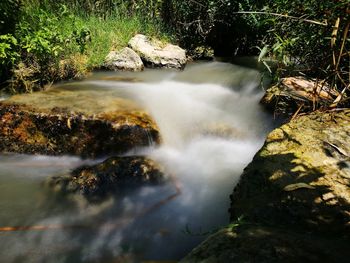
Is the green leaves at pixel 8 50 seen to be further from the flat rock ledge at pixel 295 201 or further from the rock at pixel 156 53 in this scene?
the flat rock ledge at pixel 295 201

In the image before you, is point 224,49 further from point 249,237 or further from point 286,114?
point 249,237

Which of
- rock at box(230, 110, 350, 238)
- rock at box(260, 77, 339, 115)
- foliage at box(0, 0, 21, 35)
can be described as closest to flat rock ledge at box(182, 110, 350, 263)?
rock at box(230, 110, 350, 238)

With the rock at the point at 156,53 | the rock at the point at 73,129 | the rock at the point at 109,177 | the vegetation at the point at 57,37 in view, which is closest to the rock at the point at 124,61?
the vegetation at the point at 57,37

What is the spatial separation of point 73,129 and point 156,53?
4.52 metres

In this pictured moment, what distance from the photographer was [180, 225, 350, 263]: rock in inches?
71.4

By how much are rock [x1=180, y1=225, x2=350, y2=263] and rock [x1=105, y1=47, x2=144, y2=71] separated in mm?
6337

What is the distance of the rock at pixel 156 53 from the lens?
867 centimetres

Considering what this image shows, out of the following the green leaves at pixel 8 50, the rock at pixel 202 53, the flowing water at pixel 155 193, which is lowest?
the flowing water at pixel 155 193

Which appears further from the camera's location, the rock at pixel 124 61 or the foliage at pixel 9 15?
the rock at pixel 124 61

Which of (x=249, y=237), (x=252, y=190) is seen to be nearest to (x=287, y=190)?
(x=252, y=190)

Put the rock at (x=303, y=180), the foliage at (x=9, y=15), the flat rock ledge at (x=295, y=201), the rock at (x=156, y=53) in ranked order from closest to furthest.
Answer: the flat rock ledge at (x=295, y=201) → the rock at (x=303, y=180) → the foliage at (x=9, y=15) → the rock at (x=156, y=53)

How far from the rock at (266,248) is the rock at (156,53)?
22.5 ft

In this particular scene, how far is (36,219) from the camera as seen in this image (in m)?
3.59

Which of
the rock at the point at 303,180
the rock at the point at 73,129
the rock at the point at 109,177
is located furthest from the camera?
the rock at the point at 73,129
